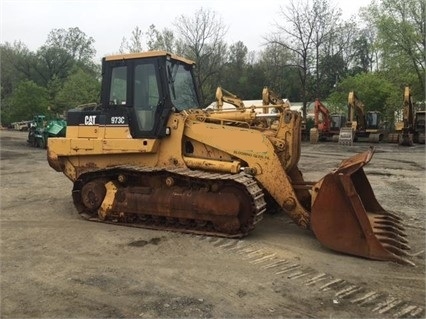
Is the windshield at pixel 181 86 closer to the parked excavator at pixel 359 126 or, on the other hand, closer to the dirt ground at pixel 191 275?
the dirt ground at pixel 191 275

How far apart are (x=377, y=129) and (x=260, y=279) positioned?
26.1 metres

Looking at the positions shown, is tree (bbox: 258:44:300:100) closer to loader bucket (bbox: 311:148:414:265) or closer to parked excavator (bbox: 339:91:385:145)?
parked excavator (bbox: 339:91:385:145)

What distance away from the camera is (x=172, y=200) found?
22.4ft

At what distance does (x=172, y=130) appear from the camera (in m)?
7.34

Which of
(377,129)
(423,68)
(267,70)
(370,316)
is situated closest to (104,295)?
(370,316)

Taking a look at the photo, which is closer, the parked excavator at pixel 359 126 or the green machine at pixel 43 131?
the green machine at pixel 43 131

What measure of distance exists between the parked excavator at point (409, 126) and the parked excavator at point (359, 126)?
1.08 metres

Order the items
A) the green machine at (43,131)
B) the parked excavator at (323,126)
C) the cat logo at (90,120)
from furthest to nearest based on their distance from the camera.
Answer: the parked excavator at (323,126)
the green machine at (43,131)
the cat logo at (90,120)

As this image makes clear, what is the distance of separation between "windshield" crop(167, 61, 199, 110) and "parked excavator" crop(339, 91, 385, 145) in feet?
64.1

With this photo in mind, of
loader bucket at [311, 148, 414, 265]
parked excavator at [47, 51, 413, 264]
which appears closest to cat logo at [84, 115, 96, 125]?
parked excavator at [47, 51, 413, 264]

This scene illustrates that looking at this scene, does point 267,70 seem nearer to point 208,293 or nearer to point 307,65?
point 307,65

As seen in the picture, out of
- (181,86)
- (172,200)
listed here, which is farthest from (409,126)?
(172,200)

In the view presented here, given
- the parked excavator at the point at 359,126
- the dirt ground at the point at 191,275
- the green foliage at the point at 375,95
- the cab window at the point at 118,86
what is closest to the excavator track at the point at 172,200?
the dirt ground at the point at 191,275

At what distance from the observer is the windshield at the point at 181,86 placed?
7.47m
